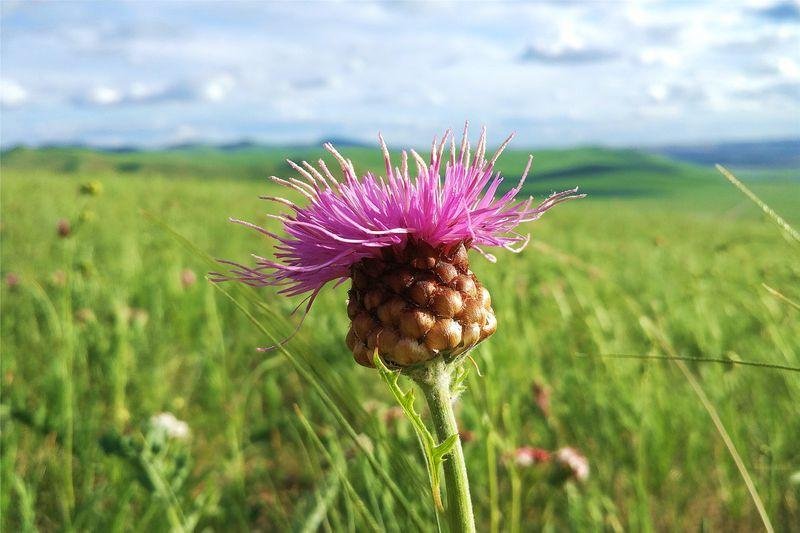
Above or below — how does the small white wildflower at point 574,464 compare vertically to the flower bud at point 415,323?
below

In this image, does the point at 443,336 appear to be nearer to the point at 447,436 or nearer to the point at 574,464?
the point at 447,436

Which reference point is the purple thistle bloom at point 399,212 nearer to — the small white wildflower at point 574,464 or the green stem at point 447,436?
the green stem at point 447,436

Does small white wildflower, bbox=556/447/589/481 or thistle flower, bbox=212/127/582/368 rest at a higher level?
thistle flower, bbox=212/127/582/368

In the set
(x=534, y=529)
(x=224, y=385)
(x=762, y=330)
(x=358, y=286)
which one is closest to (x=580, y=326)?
(x=762, y=330)

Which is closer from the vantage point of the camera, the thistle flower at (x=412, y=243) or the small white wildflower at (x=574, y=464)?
the thistle flower at (x=412, y=243)

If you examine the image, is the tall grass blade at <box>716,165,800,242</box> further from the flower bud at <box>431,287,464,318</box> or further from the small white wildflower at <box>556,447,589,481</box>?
the small white wildflower at <box>556,447,589,481</box>

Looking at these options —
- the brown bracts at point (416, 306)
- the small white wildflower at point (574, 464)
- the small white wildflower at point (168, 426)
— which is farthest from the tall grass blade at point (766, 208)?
the small white wildflower at point (168, 426)

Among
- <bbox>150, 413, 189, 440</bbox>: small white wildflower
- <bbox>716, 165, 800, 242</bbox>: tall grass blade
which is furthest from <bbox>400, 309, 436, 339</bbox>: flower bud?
<bbox>150, 413, 189, 440</bbox>: small white wildflower
